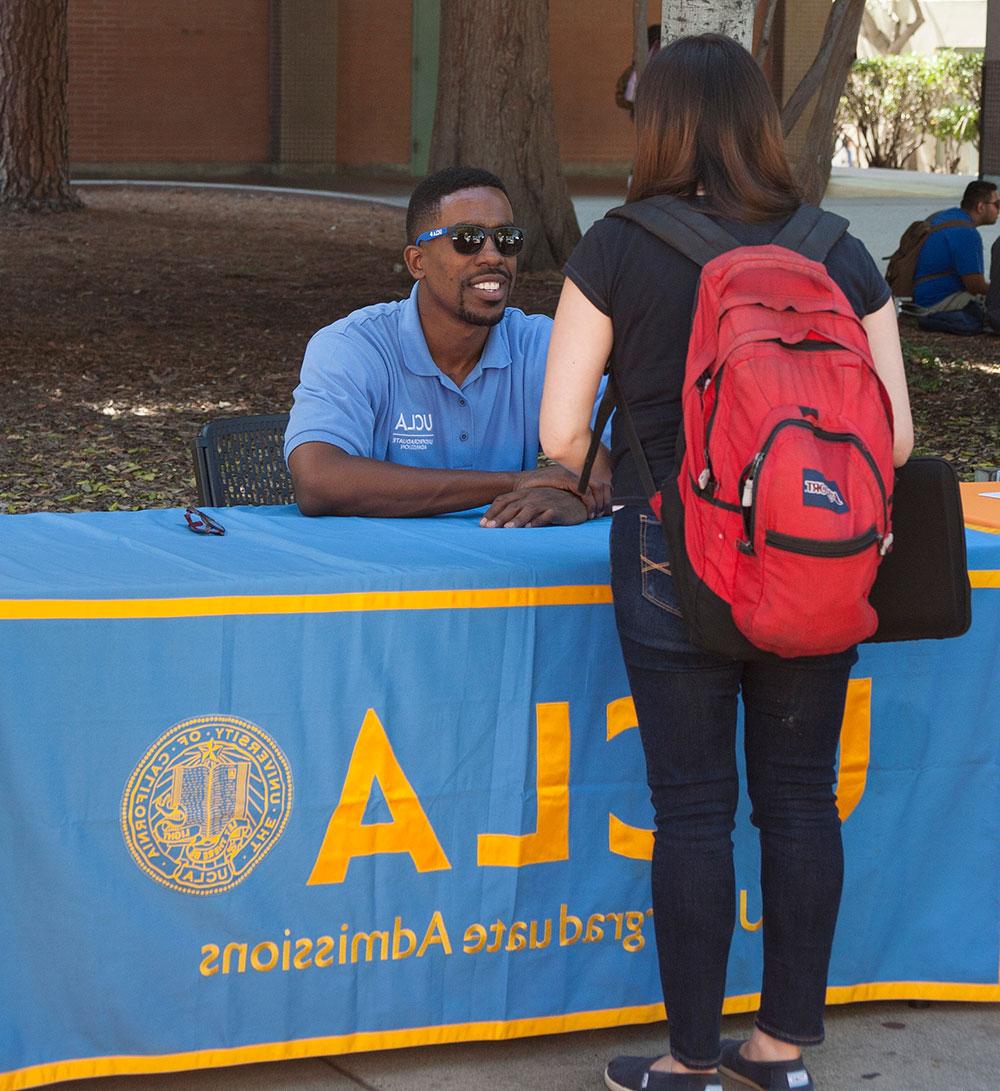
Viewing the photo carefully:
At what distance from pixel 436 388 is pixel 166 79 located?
21212 mm

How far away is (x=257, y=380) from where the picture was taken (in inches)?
391

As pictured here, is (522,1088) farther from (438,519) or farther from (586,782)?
(438,519)

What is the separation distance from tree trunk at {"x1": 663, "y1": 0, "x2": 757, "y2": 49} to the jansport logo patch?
3.59m

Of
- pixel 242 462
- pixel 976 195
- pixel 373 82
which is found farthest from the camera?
pixel 373 82

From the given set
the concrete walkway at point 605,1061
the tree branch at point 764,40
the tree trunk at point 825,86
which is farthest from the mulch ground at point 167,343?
the concrete walkway at point 605,1061

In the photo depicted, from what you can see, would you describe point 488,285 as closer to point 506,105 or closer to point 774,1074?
point 774,1074

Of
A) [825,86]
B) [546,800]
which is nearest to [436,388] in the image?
[546,800]

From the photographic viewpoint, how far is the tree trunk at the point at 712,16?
573 cm

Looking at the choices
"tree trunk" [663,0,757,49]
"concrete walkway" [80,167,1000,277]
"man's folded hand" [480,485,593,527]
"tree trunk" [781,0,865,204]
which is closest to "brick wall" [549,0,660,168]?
"concrete walkway" [80,167,1000,277]

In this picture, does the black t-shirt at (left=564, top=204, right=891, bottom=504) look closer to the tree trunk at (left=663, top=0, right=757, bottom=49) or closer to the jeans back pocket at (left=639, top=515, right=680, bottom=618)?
the jeans back pocket at (left=639, top=515, right=680, bottom=618)

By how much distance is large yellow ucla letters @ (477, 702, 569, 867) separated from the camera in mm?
3191

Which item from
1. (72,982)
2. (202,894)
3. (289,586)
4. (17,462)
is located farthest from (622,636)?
(17,462)

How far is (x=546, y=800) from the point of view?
10.5ft

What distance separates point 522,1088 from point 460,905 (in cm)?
37
